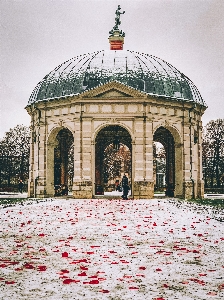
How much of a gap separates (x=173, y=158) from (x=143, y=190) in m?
6.24

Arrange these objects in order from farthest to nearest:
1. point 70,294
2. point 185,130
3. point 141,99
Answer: point 185,130
point 141,99
point 70,294

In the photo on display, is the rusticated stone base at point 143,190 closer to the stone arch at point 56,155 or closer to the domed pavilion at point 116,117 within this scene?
the domed pavilion at point 116,117

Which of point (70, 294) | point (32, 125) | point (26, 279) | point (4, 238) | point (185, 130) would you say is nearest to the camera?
point (70, 294)

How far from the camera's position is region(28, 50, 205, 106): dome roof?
32.4 metres

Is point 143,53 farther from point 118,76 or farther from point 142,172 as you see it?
point 142,172

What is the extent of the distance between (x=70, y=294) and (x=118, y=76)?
86.1 feet

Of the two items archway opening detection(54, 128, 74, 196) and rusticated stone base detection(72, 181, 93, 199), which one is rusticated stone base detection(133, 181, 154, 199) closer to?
rusticated stone base detection(72, 181, 93, 199)

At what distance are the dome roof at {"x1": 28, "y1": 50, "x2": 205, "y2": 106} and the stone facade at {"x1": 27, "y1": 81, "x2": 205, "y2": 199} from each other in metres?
0.89

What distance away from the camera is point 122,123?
31.1 m

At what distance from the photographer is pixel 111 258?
10.3m

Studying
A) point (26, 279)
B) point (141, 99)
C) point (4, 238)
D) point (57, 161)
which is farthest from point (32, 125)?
point (26, 279)

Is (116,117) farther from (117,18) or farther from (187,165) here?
(117,18)

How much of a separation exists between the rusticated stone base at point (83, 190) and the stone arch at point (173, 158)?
604 centimetres

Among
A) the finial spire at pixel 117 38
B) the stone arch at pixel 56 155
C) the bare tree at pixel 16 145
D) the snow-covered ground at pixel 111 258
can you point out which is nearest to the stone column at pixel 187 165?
the stone arch at pixel 56 155
